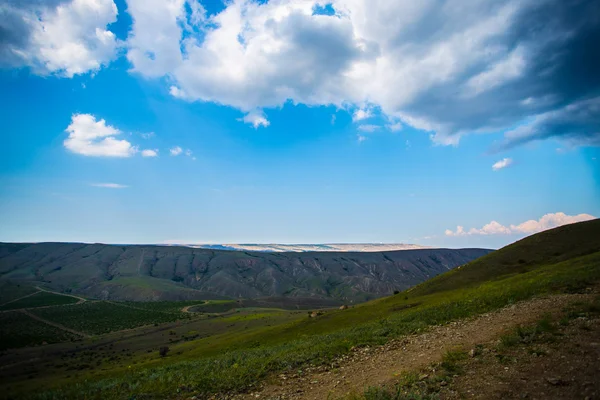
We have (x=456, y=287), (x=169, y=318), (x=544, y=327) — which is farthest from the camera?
(x=169, y=318)

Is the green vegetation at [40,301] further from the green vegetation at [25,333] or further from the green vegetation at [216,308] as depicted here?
the green vegetation at [216,308]

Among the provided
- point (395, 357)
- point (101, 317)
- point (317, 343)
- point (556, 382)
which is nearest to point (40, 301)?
point (101, 317)

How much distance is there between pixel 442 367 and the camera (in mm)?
11641

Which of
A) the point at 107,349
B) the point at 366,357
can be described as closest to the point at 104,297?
the point at 107,349

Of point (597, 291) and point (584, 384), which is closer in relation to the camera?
point (584, 384)

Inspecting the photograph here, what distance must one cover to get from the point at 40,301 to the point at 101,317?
2108 inches

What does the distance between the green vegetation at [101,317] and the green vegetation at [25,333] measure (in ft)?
21.6

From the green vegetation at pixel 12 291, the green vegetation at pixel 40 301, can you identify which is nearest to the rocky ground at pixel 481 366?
the green vegetation at pixel 40 301

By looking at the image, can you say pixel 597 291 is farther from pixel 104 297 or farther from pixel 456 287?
pixel 104 297

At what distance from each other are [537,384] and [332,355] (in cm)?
997

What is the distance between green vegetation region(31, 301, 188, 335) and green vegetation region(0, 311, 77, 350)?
6579mm

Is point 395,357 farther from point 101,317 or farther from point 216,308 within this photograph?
point 216,308

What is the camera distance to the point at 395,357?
14.9 metres

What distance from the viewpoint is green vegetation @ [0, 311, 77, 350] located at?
268ft
